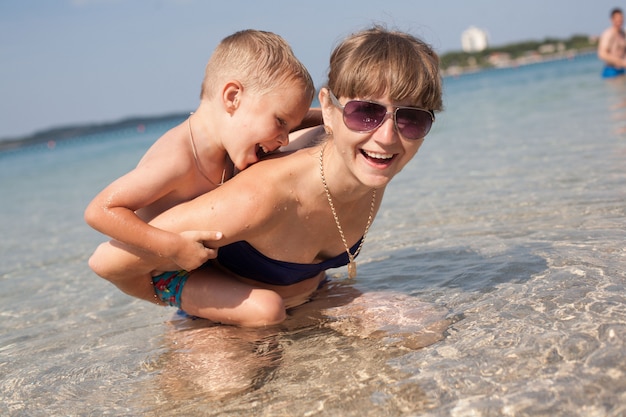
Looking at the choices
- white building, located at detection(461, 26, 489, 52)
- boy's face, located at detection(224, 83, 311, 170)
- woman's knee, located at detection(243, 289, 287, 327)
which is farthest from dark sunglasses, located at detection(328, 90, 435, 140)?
white building, located at detection(461, 26, 489, 52)

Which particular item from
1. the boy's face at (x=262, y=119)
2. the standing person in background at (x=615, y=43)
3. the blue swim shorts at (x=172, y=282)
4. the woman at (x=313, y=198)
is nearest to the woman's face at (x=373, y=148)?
the woman at (x=313, y=198)

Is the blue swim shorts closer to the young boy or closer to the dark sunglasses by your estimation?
the young boy

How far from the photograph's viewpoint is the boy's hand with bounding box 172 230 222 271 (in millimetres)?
3195

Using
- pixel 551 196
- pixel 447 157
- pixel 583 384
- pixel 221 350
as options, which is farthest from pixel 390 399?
pixel 447 157

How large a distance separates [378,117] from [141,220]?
121 centimetres

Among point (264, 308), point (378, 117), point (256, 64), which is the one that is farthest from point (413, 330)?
point (256, 64)

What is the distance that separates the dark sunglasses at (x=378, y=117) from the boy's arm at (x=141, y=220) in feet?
2.80

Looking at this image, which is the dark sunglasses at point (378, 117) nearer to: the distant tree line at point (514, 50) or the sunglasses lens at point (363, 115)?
the sunglasses lens at point (363, 115)

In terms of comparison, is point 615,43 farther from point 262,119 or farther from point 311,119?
point 262,119

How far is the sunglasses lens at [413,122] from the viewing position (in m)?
2.94

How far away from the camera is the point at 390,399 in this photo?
101 inches

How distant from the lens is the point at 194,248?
3207 mm

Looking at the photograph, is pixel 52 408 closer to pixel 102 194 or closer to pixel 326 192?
pixel 102 194

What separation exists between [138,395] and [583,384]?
187 cm
